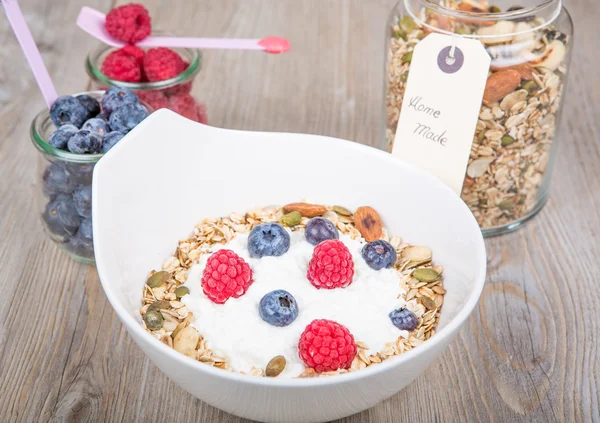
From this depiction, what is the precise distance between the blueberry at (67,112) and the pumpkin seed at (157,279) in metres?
0.27

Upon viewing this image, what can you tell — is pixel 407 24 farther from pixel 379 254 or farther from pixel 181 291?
pixel 181 291

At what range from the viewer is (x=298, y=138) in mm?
950

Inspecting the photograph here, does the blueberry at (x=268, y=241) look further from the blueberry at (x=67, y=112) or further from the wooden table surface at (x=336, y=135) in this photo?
the blueberry at (x=67, y=112)

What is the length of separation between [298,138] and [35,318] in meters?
0.43

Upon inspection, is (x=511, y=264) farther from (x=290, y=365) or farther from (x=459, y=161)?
(x=290, y=365)

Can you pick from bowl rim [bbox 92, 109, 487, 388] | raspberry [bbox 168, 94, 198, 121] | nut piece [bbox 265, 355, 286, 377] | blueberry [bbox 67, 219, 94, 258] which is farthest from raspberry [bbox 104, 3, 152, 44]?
nut piece [bbox 265, 355, 286, 377]

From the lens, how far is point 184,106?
1159 millimetres

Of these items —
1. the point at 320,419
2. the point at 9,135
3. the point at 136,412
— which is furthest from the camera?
the point at 9,135

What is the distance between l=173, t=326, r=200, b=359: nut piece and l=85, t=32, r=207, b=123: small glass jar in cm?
48

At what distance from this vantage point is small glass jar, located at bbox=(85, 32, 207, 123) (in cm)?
113

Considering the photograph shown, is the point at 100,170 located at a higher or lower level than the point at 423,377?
higher

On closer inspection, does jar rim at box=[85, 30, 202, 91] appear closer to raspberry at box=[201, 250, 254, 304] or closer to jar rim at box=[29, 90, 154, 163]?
jar rim at box=[29, 90, 154, 163]

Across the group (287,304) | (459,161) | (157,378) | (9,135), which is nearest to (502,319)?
(459,161)

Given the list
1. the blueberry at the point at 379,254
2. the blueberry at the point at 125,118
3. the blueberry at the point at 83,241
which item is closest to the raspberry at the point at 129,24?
the blueberry at the point at 125,118
